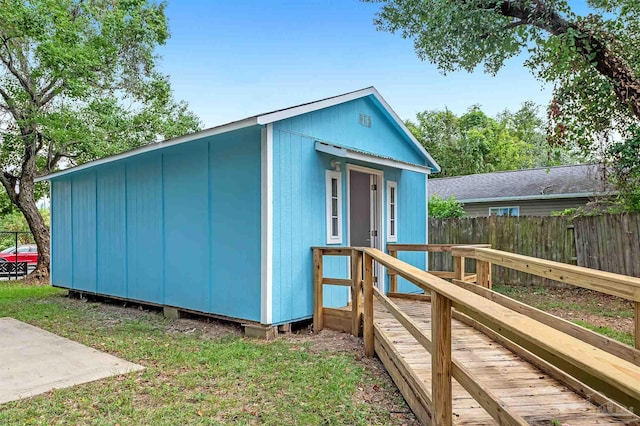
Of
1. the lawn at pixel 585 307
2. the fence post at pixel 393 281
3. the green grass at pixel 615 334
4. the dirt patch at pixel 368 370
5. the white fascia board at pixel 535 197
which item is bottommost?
the lawn at pixel 585 307

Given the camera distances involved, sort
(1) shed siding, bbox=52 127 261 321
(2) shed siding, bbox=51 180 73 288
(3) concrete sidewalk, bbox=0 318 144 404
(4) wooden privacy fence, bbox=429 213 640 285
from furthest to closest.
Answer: (2) shed siding, bbox=51 180 73 288
(4) wooden privacy fence, bbox=429 213 640 285
(1) shed siding, bbox=52 127 261 321
(3) concrete sidewalk, bbox=0 318 144 404

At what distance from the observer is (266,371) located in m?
3.80

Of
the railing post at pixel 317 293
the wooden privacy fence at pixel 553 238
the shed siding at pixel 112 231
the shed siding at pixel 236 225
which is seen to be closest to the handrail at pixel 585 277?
the railing post at pixel 317 293

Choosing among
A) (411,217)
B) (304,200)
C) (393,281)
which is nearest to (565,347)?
(304,200)

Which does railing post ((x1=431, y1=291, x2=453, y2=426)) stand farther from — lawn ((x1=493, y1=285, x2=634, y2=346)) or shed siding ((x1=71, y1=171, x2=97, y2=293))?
shed siding ((x1=71, y1=171, x2=97, y2=293))

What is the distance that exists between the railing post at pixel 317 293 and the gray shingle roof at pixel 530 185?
885 cm

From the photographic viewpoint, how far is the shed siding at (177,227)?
5.26 metres

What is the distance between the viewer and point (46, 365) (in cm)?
402

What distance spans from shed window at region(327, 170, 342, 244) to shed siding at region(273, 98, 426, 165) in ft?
1.81

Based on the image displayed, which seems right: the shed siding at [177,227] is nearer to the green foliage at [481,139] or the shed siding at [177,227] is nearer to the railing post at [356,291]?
the railing post at [356,291]

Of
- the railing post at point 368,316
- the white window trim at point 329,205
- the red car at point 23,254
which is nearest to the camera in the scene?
the railing post at point 368,316

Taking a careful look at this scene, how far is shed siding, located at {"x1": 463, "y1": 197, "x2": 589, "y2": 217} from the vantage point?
12284mm

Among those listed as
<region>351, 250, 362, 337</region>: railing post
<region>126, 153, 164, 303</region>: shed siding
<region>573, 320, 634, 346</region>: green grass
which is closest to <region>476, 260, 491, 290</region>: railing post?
<region>351, 250, 362, 337</region>: railing post

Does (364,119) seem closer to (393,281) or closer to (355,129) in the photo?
(355,129)
